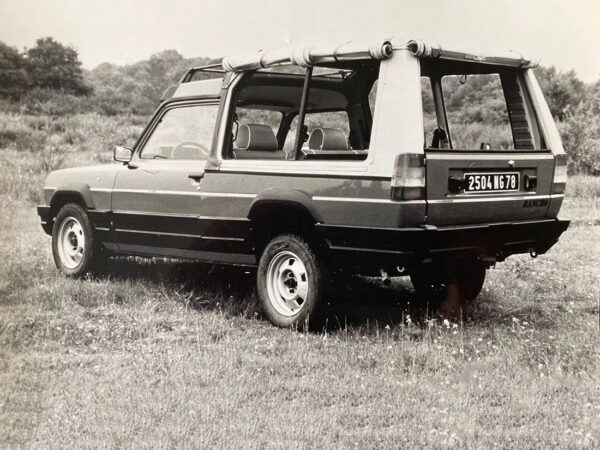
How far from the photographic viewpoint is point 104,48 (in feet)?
18.6

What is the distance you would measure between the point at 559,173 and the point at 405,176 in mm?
1656

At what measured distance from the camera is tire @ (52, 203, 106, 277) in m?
7.07

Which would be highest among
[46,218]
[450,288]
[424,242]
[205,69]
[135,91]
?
[135,91]

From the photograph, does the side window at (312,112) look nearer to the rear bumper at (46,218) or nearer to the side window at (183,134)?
the side window at (183,134)

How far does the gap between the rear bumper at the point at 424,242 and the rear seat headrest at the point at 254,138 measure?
120 cm

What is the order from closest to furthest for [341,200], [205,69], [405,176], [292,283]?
[405,176], [341,200], [292,283], [205,69]

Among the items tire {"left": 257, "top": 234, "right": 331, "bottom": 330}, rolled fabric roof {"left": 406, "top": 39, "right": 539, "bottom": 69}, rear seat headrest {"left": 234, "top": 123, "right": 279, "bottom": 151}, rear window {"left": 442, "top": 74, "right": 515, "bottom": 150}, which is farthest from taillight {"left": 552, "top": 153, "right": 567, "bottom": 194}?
rear window {"left": 442, "top": 74, "right": 515, "bottom": 150}

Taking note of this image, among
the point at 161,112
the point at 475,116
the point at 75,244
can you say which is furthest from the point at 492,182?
the point at 475,116

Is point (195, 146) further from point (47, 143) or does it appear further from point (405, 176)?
point (47, 143)

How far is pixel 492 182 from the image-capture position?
17.3 ft

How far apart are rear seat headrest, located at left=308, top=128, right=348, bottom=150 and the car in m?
0.01

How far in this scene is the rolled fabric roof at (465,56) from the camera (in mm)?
4863

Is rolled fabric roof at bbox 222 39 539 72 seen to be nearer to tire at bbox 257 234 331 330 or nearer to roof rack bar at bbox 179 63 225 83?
roof rack bar at bbox 179 63 225 83

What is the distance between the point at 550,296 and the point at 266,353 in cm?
285
